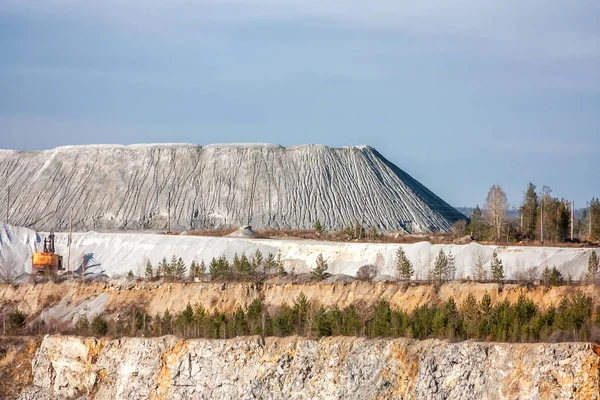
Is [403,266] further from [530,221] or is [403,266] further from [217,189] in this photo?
[217,189]

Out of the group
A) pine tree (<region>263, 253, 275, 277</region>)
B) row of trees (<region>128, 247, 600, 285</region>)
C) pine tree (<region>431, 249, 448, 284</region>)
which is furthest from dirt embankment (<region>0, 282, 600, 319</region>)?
pine tree (<region>263, 253, 275, 277</region>)

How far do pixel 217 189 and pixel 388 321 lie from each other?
199 feet

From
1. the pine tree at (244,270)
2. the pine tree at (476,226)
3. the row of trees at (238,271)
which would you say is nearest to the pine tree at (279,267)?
the row of trees at (238,271)

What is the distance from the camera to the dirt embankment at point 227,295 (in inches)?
1975

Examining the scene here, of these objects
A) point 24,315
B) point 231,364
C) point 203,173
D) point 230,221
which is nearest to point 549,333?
point 231,364

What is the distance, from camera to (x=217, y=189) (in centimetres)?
10744


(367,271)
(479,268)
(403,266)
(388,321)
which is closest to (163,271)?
(367,271)

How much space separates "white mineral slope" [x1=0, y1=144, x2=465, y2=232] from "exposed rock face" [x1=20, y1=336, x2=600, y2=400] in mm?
45154

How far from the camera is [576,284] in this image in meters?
49.8

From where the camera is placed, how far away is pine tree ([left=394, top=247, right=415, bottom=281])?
59.5m

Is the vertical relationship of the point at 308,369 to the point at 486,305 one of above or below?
below

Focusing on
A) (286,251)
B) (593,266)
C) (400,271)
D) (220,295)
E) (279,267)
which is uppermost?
(286,251)

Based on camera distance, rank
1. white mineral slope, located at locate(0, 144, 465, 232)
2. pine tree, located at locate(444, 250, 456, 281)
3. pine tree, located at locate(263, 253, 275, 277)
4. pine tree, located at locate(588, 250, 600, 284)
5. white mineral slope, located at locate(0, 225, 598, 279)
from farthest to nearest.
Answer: white mineral slope, located at locate(0, 144, 465, 232) < pine tree, located at locate(263, 253, 275, 277) < white mineral slope, located at locate(0, 225, 598, 279) < pine tree, located at locate(444, 250, 456, 281) < pine tree, located at locate(588, 250, 600, 284)

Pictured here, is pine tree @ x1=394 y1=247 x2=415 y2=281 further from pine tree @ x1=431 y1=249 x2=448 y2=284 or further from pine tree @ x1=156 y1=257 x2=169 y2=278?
pine tree @ x1=156 y1=257 x2=169 y2=278
